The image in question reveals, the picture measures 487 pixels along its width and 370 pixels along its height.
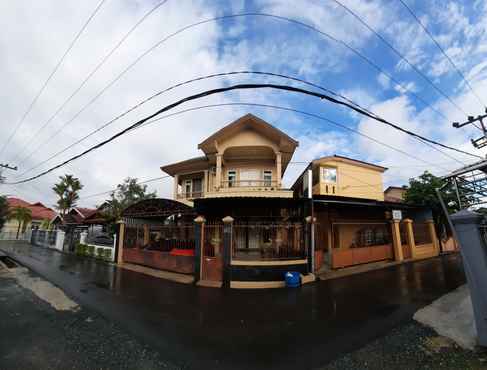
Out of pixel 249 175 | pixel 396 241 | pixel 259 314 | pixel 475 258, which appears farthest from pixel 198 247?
pixel 396 241

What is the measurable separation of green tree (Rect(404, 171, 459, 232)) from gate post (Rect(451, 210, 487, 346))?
1361 centimetres

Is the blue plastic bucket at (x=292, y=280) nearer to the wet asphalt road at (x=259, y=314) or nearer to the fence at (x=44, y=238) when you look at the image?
the wet asphalt road at (x=259, y=314)

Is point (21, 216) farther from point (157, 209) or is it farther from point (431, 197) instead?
point (431, 197)

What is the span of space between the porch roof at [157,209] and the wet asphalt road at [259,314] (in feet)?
11.0

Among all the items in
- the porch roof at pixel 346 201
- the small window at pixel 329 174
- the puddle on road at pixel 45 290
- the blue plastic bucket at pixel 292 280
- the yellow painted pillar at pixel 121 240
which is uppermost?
the small window at pixel 329 174

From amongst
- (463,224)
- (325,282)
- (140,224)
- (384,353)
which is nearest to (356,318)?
(384,353)

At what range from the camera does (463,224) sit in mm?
3670

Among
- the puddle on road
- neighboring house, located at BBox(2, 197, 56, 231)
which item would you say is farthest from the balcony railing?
neighboring house, located at BBox(2, 197, 56, 231)

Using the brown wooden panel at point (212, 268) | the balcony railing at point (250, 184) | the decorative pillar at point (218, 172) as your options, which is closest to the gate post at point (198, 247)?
the brown wooden panel at point (212, 268)

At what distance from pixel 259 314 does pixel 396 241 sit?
1131cm

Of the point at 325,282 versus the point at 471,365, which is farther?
the point at 325,282

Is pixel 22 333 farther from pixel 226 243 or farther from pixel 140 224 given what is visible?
pixel 140 224

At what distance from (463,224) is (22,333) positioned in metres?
8.69

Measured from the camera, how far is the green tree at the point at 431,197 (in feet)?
46.9
